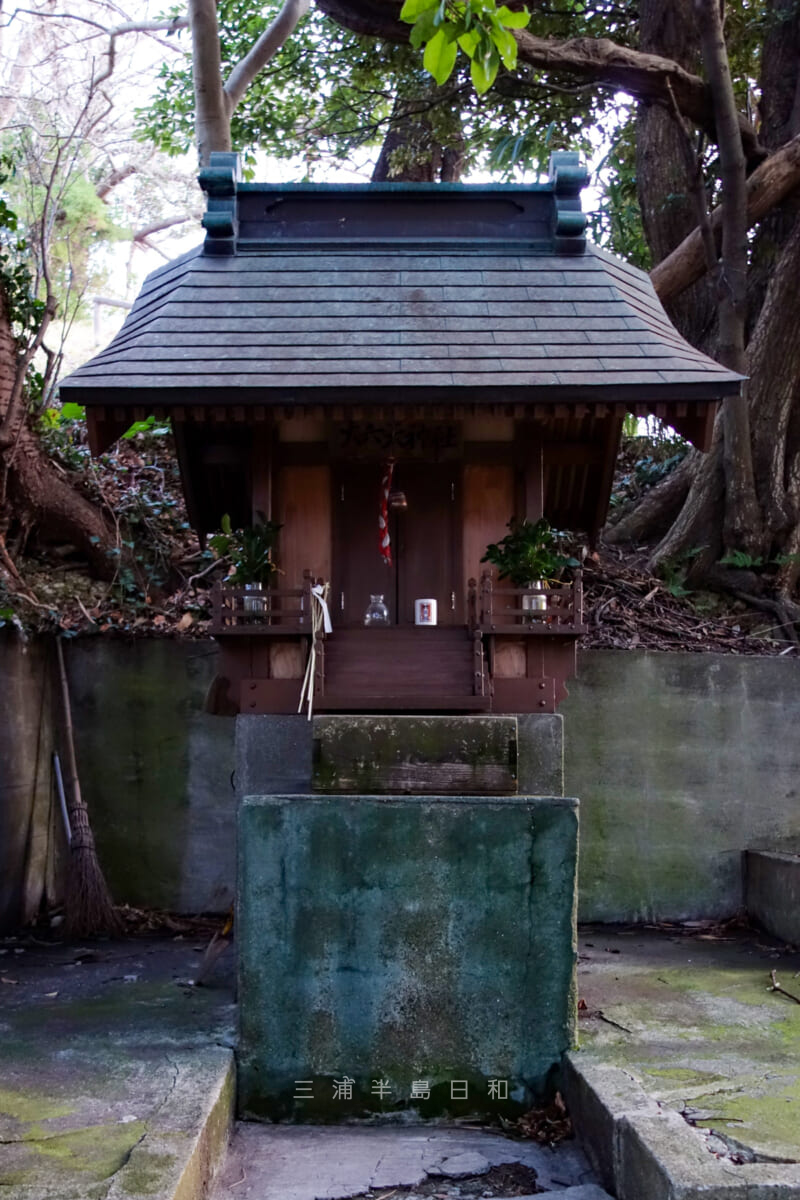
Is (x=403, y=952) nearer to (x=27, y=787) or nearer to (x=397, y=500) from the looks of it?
(x=397, y=500)

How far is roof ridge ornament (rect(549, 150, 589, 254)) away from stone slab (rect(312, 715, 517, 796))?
361 cm

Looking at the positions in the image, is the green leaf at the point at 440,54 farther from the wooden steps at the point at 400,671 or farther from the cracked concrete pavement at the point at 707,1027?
the cracked concrete pavement at the point at 707,1027

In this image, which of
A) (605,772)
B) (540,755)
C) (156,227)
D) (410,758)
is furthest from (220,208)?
(156,227)

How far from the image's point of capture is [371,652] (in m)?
6.85

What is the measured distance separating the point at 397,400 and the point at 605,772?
4823 mm

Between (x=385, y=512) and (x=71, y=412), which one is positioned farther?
(x=71, y=412)

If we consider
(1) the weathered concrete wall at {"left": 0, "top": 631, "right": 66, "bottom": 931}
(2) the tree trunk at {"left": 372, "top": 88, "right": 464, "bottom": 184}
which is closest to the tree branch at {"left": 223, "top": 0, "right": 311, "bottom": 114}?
(2) the tree trunk at {"left": 372, "top": 88, "right": 464, "bottom": 184}

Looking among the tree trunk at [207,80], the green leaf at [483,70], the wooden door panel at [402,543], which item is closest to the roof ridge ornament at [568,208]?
the wooden door panel at [402,543]

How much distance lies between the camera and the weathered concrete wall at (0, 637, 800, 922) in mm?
9609

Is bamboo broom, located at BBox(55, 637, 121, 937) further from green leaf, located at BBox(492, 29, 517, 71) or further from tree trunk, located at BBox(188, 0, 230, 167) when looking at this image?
green leaf, located at BBox(492, 29, 517, 71)

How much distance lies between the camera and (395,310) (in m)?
7.05

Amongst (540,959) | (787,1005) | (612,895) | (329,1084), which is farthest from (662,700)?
(329,1084)

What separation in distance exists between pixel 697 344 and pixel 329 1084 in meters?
9.50

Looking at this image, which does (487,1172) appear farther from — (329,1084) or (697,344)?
(697,344)
